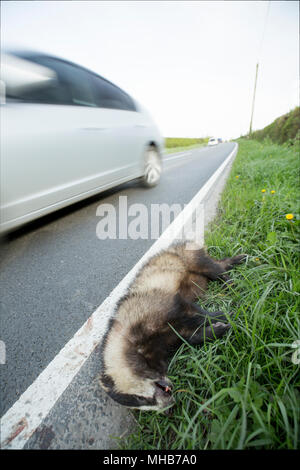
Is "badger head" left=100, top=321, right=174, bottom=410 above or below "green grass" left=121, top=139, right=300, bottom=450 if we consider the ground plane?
below

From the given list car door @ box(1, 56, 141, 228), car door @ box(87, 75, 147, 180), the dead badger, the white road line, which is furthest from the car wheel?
the white road line

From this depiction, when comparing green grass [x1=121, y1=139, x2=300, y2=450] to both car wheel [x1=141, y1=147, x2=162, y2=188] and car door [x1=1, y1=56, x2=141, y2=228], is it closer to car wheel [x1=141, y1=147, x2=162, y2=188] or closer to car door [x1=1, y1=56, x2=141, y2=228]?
car door [x1=1, y1=56, x2=141, y2=228]

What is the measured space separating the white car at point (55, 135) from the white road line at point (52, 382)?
1293 mm

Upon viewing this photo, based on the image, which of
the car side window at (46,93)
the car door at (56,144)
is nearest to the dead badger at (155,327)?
the car door at (56,144)

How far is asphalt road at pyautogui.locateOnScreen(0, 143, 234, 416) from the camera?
1200mm

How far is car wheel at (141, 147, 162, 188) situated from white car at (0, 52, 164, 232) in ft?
2.41

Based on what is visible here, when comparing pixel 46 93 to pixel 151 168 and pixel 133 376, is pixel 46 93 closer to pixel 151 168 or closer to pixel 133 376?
pixel 151 168

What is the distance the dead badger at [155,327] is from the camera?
3.55 ft

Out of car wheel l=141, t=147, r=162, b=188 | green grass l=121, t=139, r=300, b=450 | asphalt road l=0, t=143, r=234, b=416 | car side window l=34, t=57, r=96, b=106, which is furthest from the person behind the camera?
car wheel l=141, t=147, r=162, b=188

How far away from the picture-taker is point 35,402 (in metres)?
0.99

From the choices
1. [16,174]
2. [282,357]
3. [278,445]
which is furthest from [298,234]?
[16,174]

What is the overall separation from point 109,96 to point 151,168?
1552mm

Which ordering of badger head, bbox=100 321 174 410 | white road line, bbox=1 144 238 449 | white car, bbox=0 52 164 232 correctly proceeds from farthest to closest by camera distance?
white car, bbox=0 52 164 232, badger head, bbox=100 321 174 410, white road line, bbox=1 144 238 449

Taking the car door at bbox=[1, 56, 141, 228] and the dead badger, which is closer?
the dead badger
